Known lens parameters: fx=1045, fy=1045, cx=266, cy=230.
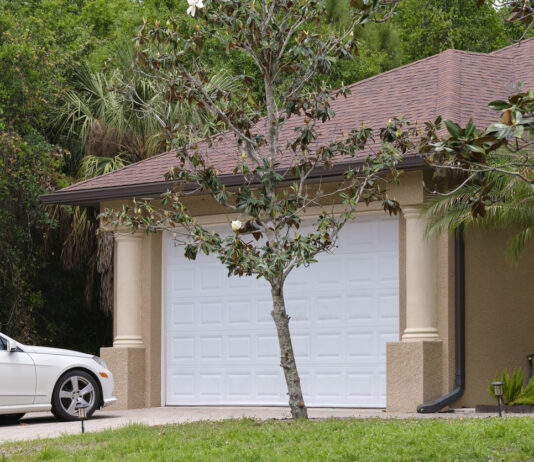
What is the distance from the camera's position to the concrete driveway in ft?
39.4

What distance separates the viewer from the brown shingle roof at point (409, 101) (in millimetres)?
15344

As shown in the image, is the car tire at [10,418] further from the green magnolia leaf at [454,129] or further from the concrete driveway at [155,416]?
the green magnolia leaf at [454,129]

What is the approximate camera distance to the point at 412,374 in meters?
13.6

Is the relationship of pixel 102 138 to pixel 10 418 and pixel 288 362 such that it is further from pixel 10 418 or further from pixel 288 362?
pixel 288 362

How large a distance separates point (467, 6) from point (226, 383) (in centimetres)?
1753

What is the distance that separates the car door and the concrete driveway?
0.35 metres

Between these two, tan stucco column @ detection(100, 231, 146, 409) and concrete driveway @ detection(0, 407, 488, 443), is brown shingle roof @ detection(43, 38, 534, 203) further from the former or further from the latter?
concrete driveway @ detection(0, 407, 488, 443)

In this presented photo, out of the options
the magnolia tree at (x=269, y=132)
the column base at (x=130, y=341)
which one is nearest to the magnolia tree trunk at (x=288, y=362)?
the magnolia tree at (x=269, y=132)

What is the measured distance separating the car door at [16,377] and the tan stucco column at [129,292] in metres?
3.09

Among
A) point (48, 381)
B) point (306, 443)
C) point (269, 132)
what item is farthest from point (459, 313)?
point (306, 443)

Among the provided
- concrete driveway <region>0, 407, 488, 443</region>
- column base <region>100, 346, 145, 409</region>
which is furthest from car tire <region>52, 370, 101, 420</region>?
column base <region>100, 346, 145, 409</region>

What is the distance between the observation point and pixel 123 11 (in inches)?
1278

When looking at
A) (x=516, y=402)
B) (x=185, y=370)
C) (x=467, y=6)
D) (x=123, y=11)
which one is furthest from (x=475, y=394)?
(x=123, y=11)

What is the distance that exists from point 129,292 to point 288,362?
596 centimetres
